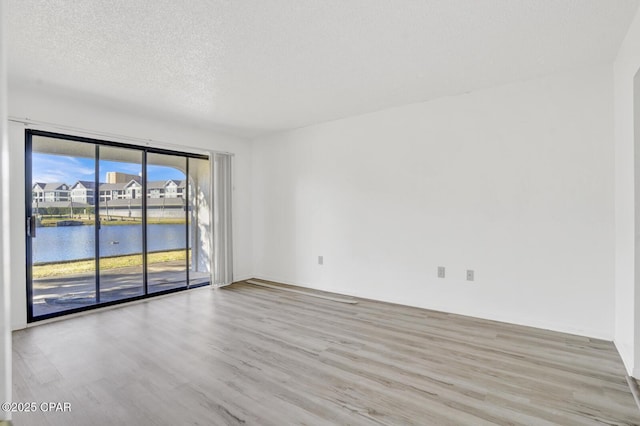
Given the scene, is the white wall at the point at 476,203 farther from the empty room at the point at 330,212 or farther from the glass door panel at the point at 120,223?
the glass door panel at the point at 120,223

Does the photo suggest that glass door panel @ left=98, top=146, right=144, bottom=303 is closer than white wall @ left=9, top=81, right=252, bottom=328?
No

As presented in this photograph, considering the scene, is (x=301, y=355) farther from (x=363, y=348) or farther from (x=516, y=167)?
(x=516, y=167)

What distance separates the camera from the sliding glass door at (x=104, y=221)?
12.4ft

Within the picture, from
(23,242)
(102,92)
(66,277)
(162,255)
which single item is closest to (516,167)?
(102,92)

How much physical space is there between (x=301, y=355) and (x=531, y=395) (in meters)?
1.67

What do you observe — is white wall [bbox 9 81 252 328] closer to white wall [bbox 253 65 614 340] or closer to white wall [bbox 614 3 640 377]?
white wall [bbox 253 65 614 340]

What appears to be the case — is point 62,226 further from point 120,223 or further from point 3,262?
point 3,262

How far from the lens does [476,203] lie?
364cm

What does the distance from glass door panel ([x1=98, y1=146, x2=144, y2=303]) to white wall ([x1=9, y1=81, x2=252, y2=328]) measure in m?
0.38

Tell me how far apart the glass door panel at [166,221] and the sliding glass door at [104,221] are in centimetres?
1

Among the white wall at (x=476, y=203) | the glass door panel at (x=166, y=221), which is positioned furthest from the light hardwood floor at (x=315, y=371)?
the glass door panel at (x=166, y=221)

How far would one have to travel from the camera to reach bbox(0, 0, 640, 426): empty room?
84.9 inches

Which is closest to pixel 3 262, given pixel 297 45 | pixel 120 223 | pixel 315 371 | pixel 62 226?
pixel 315 371

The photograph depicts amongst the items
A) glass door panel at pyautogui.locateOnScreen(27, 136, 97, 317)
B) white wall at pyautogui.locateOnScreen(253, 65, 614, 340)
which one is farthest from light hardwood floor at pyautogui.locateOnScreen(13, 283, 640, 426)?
glass door panel at pyautogui.locateOnScreen(27, 136, 97, 317)
